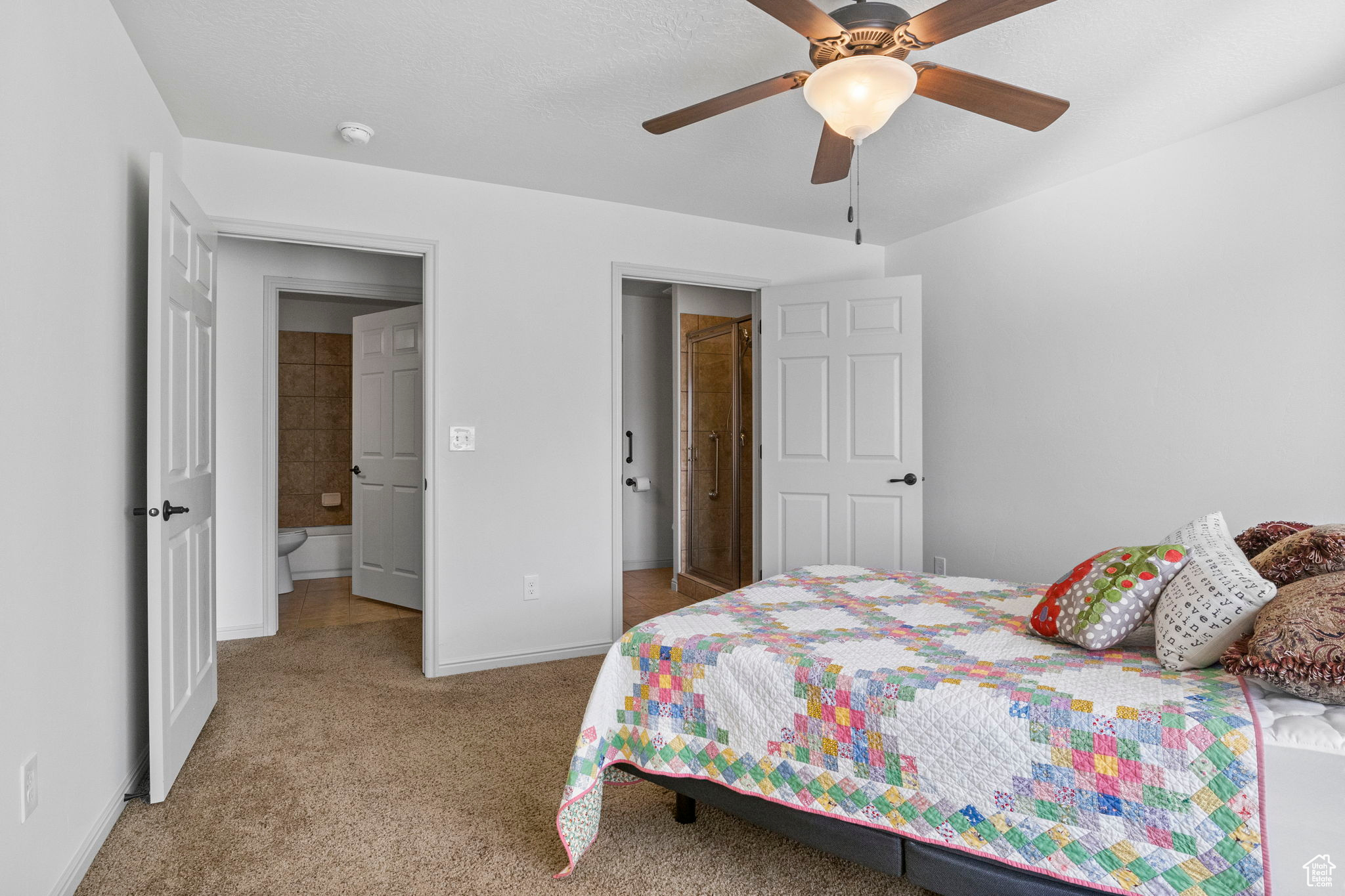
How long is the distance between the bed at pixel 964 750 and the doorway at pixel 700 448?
263 cm

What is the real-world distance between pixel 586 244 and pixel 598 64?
1376 mm

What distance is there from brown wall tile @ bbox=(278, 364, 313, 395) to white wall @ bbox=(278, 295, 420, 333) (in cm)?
30

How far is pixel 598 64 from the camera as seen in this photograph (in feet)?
7.94

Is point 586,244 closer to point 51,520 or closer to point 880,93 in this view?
point 880,93

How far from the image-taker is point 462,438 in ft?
11.4

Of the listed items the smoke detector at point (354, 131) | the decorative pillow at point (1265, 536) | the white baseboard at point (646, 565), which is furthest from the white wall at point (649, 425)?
the decorative pillow at point (1265, 536)

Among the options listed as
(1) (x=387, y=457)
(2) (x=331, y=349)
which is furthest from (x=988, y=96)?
(2) (x=331, y=349)

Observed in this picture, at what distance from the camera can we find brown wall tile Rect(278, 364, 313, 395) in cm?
588

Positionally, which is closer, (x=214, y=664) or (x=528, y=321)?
(x=214, y=664)

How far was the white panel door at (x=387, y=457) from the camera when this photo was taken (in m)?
4.70

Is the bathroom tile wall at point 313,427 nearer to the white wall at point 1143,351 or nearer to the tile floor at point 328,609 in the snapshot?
the tile floor at point 328,609

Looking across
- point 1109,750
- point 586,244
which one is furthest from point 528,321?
point 1109,750

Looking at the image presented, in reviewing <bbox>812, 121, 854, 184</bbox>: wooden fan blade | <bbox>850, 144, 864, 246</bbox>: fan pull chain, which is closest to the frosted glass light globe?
<bbox>812, 121, 854, 184</bbox>: wooden fan blade

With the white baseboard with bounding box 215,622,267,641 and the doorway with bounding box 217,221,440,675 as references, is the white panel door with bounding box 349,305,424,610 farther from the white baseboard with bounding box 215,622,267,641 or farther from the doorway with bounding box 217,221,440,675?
the white baseboard with bounding box 215,622,267,641
